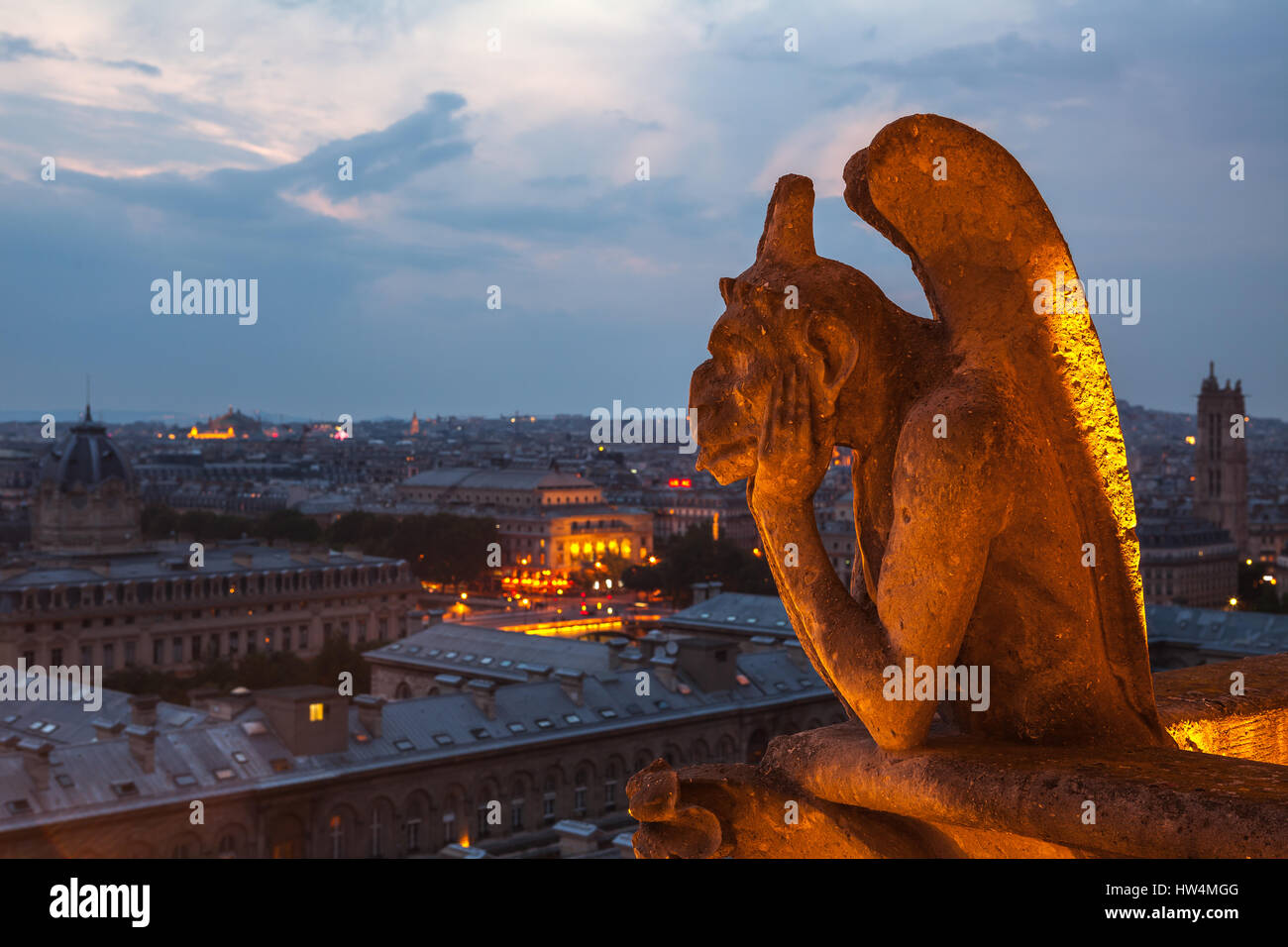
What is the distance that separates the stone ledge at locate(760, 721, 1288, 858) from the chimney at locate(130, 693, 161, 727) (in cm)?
2766

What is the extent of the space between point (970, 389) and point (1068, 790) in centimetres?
101

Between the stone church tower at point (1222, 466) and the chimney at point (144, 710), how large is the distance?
286ft

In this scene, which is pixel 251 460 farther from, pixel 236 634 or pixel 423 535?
pixel 236 634

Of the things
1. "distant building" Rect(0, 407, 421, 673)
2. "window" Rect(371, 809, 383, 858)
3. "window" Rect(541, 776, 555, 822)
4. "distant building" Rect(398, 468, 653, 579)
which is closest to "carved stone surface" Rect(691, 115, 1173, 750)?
"window" Rect(371, 809, 383, 858)

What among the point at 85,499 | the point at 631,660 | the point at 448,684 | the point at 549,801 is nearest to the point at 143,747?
the point at 549,801

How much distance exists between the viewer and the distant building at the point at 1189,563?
86.2 metres

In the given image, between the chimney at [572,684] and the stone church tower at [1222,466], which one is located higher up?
the stone church tower at [1222,466]

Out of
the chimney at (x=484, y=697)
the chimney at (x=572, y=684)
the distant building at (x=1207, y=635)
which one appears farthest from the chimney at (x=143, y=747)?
the distant building at (x=1207, y=635)

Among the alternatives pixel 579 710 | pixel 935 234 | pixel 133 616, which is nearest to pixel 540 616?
pixel 133 616

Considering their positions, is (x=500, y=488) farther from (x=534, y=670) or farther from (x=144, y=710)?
(x=144, y=710)

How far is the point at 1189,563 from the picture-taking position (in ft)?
288

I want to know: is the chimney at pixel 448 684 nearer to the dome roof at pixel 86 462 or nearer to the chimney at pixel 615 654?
the chimney at pixel 615 654

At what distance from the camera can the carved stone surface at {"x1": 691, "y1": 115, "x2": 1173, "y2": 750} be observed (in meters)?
4.17

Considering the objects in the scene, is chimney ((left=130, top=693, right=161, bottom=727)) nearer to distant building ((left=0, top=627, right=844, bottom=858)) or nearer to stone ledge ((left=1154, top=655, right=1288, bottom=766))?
distant building ((left=0, top=627, right=844, bottom=858))
